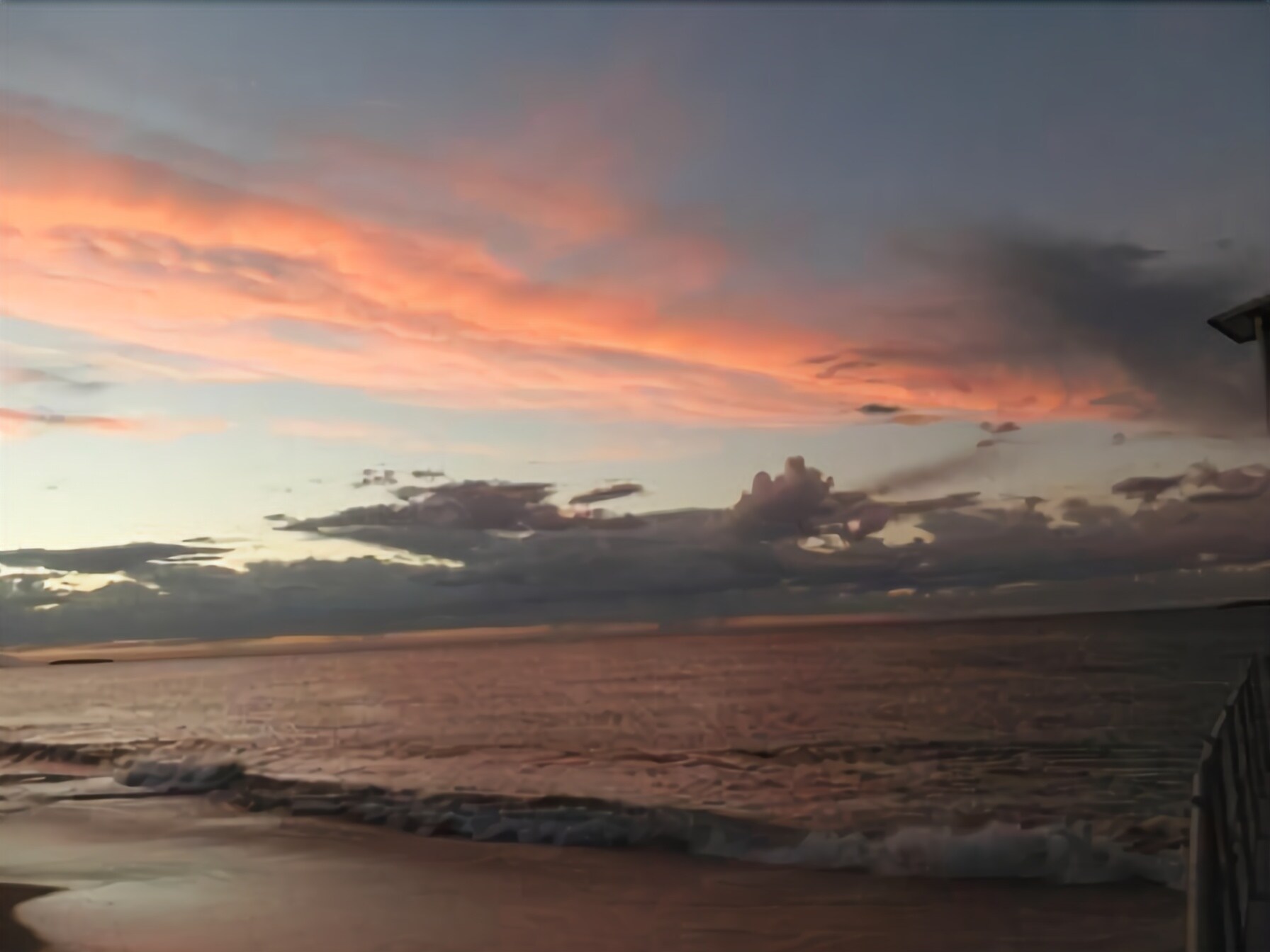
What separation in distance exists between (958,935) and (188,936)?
3.40 metres

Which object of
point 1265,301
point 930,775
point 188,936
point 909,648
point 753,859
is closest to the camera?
point 1265,301

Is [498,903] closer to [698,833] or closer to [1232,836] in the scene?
[698,833]

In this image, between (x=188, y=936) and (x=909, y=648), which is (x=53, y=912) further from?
(x=909, y=648)

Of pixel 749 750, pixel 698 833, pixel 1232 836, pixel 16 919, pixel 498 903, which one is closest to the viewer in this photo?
pixel 1232 836

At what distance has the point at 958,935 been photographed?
174 inches

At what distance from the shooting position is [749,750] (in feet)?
40.1

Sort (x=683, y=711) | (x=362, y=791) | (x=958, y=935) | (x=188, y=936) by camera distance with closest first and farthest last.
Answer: (x=188, y=936), (x=958, y=935), (x=362, y=791), (x=683, y=711)

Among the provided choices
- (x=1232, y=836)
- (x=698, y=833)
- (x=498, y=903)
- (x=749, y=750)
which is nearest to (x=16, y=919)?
(x=498, y=903)

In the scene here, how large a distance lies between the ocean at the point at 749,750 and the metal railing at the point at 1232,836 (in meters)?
2.42

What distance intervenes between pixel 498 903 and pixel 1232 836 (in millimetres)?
3462

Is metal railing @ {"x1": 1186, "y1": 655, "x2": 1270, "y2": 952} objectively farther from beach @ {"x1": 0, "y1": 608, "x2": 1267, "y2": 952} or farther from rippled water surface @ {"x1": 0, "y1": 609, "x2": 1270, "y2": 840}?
rippled water surface @ {"x1": 0, "y1": 609, "x2": 1270, "y2": 840}

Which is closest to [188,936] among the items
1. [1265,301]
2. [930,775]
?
[1265,301]

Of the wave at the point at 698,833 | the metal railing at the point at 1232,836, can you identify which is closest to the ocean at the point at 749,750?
the wave at the point at 698,833

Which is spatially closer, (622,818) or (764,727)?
(622,818)
